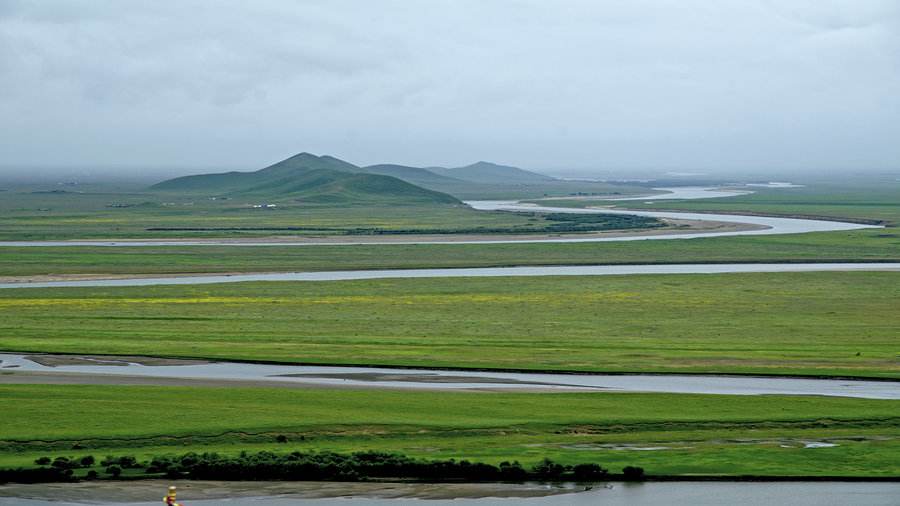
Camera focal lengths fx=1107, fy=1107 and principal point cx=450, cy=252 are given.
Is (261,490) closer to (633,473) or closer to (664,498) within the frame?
(633,473)

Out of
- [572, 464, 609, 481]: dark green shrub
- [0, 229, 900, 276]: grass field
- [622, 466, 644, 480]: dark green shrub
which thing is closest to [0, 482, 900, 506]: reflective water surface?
[622, 466, 644, 480]: dark green shrub

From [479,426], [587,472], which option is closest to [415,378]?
[479,426]

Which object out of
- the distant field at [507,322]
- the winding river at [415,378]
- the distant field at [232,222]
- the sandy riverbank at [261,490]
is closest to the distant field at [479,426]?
the sandy riverbank at [261,490]

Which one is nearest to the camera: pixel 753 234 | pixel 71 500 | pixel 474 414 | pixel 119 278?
pixel 71 500

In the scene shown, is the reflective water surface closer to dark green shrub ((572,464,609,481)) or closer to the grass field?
dark green shrub ((572,464,609,481))

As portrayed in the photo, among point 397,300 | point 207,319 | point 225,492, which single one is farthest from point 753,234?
point 225,492

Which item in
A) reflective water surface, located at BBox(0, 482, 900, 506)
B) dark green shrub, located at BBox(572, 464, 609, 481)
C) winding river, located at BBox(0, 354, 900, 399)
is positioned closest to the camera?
reflective water surface, located at BBox(0, 482, 900, 506)

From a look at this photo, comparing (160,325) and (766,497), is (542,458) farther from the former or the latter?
(160,325)

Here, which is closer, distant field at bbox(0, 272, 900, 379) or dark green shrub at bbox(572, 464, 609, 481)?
dark green shrub at bbox(572, 464, 609, 481)
